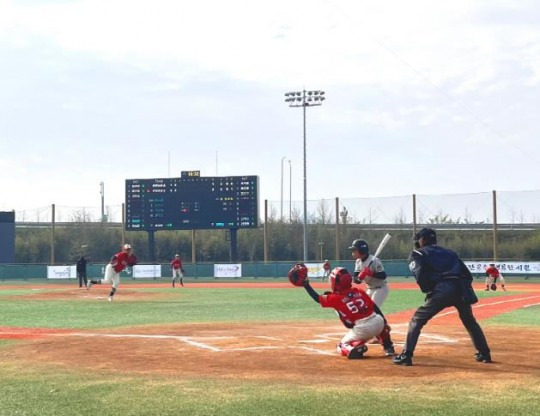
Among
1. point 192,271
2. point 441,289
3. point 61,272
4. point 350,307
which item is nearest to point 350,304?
point 350,307

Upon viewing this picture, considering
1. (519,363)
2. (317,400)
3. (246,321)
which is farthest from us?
(246,321)

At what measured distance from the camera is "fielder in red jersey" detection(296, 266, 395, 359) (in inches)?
371

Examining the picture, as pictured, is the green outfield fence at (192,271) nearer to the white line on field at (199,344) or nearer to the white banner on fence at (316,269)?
the white banner on fence at (316,269)

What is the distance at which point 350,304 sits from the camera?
9.55 m

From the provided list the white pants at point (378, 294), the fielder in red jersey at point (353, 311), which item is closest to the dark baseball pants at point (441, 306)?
the fielder in red jersey at point (353, 311)

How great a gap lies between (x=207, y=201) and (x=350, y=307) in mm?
36527

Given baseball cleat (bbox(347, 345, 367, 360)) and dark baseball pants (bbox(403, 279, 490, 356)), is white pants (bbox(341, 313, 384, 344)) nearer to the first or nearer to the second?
baseball cleat (bbox(347, 345, 367, 360))

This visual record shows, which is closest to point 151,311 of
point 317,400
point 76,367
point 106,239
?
point 76,367

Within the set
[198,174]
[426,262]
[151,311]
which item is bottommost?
[151,311]

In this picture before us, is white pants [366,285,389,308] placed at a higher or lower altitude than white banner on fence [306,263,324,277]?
higher

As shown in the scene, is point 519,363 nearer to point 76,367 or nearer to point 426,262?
point 426,262

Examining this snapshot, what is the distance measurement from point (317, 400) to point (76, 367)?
12.3 ft

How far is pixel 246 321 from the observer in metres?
15.8

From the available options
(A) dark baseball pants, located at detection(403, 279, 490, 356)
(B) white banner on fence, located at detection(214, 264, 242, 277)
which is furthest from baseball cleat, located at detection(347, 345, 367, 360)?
(B) white banner on fence, located at detection(214, 264, 242, 277)
